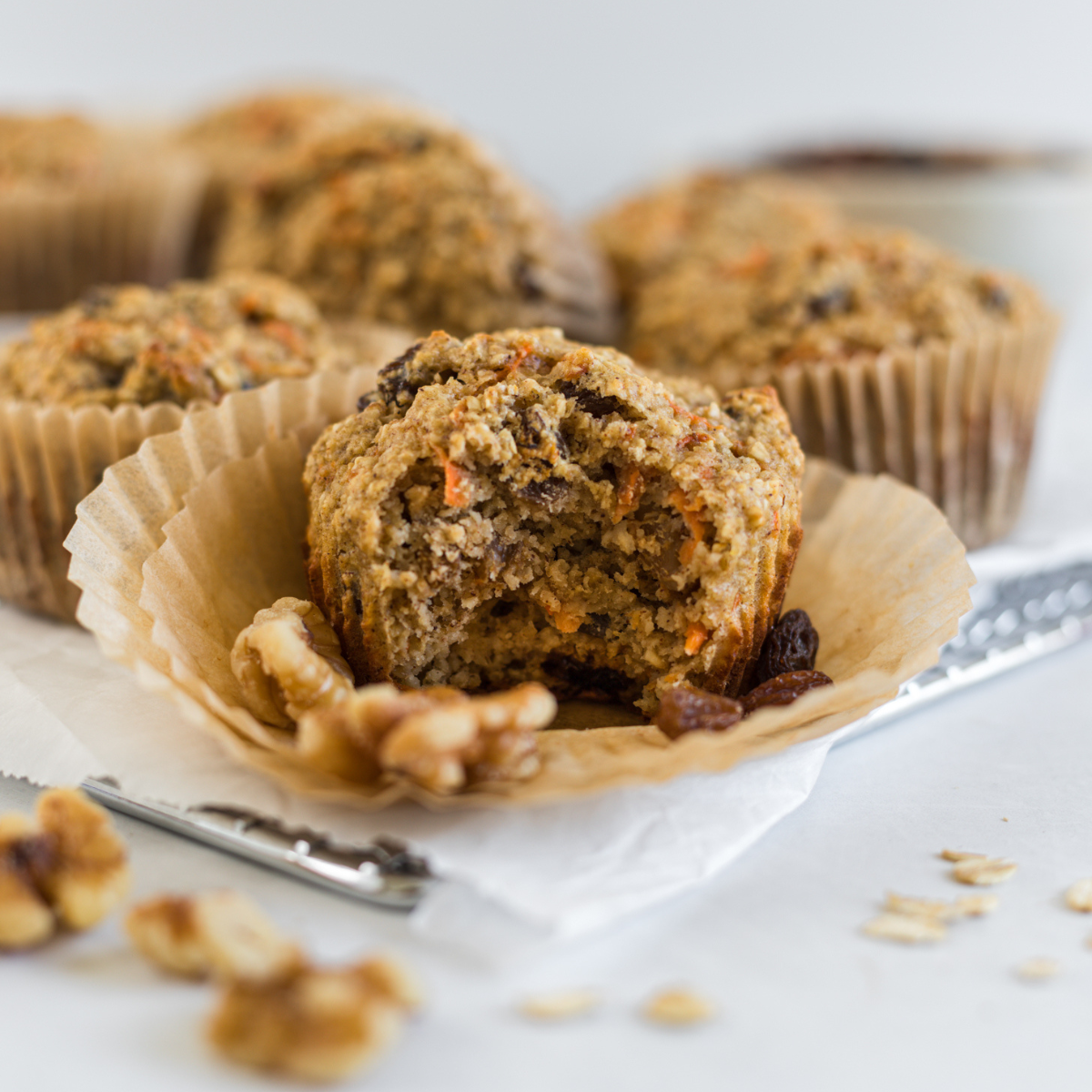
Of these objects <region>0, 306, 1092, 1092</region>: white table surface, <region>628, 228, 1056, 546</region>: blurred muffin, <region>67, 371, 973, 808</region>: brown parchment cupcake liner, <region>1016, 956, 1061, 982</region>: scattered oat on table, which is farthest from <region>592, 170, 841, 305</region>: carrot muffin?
<region>1016, 956, 1061, 982</region>: scattered oat on table

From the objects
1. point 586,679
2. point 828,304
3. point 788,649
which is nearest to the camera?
point 788,649

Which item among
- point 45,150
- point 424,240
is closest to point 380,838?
point 424,240

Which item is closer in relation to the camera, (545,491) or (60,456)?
(545,491)

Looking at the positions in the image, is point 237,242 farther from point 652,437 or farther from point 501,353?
point 652,437

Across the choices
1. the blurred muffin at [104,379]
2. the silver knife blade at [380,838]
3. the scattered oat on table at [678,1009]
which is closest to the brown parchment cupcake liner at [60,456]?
the blurred muffin at [104,379]

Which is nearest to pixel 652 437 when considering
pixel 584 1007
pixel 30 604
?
pixel 584 1007

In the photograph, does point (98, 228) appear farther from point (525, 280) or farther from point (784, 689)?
point (784, 689)

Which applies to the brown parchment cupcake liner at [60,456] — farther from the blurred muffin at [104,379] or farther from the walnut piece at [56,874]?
the walnut piece at [56,874]
